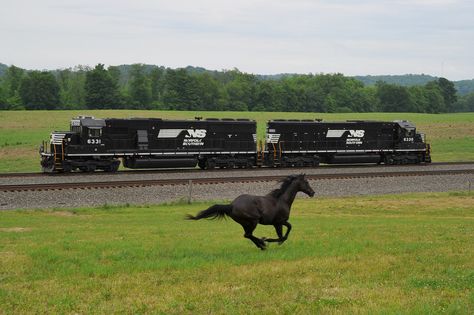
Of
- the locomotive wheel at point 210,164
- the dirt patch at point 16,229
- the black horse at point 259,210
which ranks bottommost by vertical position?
the dirt patch at point 16,229

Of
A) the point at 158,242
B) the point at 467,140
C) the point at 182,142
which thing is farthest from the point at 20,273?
the point at 467,140

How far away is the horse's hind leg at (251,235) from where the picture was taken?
1248 centimetres

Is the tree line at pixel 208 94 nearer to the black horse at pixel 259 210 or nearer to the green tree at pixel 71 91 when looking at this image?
the green tree at pixel 71 91

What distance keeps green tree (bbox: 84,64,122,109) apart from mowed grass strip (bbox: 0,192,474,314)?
109 meters

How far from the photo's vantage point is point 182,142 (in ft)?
131

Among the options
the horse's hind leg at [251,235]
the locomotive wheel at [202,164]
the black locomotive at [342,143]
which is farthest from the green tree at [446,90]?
the horse's hind leg at [251,235]

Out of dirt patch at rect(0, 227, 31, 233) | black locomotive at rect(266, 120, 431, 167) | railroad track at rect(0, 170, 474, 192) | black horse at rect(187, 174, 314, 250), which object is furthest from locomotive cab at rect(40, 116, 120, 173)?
black horse at rect(187, 174, 314, 250)

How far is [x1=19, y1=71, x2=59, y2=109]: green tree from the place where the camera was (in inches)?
4884

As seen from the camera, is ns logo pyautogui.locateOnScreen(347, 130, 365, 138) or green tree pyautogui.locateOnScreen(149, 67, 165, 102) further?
green tree pyautogui.locateOnScreen(149, 67, 165, 102)

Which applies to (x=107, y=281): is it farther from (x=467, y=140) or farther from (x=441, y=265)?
(x=467, y=140)

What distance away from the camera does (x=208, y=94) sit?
136000 millimetres

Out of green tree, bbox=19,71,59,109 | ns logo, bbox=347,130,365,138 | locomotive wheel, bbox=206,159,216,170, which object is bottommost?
locomotive wheel, bbox=206,159,216,170

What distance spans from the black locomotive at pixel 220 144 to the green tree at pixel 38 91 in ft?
301

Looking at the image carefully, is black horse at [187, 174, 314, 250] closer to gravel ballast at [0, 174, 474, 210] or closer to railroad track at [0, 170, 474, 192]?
gravel ballast at [0, 174, 474, 210]
